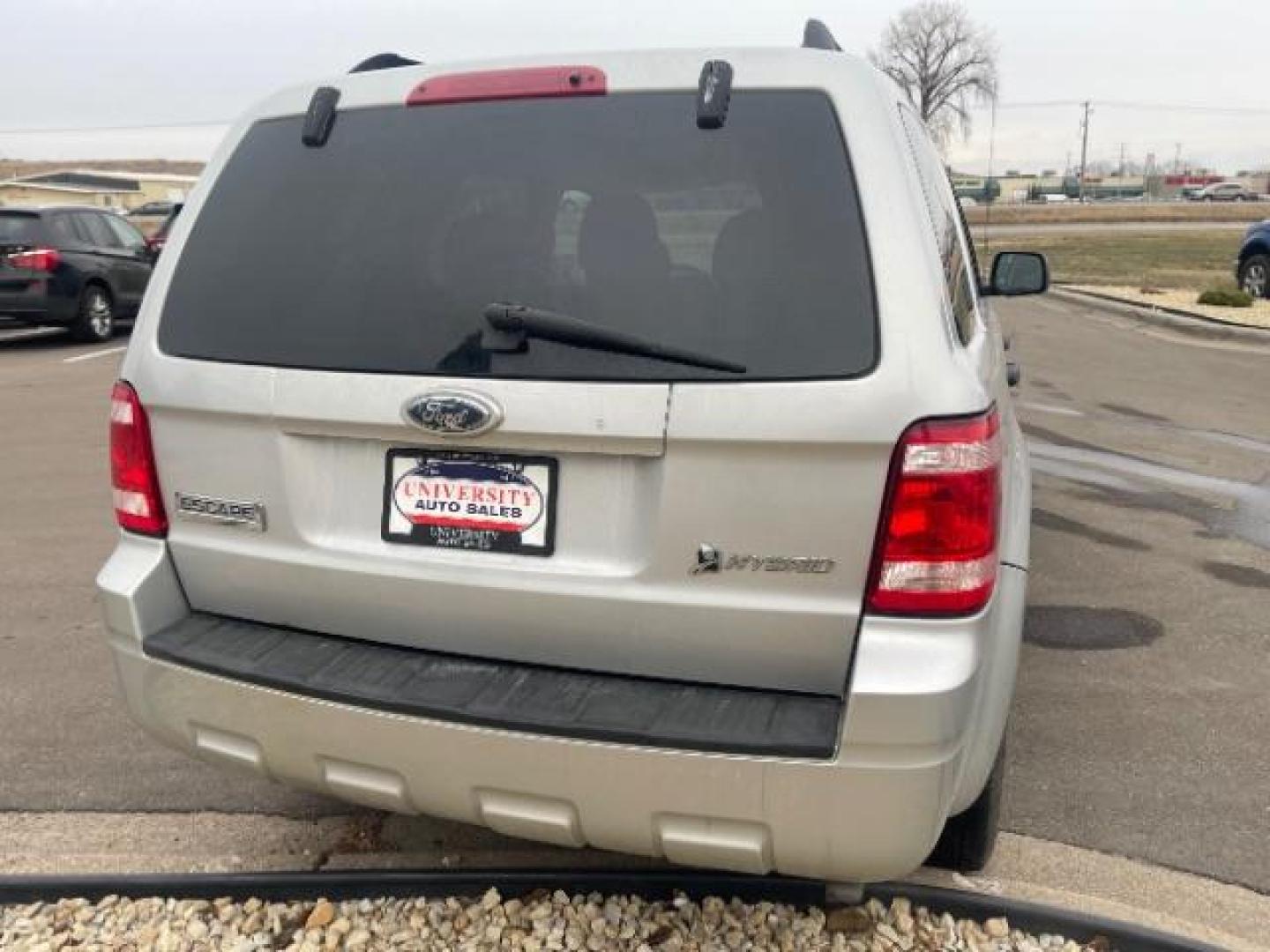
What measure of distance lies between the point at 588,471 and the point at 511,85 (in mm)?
872

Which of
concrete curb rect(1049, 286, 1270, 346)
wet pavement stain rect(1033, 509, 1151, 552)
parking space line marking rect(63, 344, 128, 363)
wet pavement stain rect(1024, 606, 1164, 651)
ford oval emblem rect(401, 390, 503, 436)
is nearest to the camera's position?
ford oval emblem rect(401, 390, 503, 436)

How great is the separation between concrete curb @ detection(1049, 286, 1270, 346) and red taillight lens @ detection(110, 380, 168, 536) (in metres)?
13.8

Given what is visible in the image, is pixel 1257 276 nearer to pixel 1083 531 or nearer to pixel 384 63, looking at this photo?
pixel 1083 531

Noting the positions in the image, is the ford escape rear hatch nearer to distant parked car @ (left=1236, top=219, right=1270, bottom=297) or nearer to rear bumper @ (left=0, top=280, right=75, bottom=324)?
rear bumper @ (left=0, top=280, right=75, bottom=324)

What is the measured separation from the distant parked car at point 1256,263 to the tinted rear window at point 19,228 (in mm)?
16865

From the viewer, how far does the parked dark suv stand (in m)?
13.2

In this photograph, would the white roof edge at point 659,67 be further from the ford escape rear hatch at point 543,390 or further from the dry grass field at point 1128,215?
the dry grass field at point 1128,215

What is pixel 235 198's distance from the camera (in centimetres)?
262

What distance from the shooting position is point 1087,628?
4.57 metres

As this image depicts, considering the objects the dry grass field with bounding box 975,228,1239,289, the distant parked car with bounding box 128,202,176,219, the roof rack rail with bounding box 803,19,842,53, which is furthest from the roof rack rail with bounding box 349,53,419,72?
the distant parked car with bounding box 128,202,176,219

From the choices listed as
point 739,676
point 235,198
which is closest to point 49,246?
point 235,198

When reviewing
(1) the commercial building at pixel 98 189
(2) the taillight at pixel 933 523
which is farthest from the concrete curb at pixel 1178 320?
(1) the commercial building at pixel 98 189

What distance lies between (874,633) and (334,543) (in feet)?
3.71

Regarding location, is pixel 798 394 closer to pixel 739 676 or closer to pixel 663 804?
→ pixel 739 676
